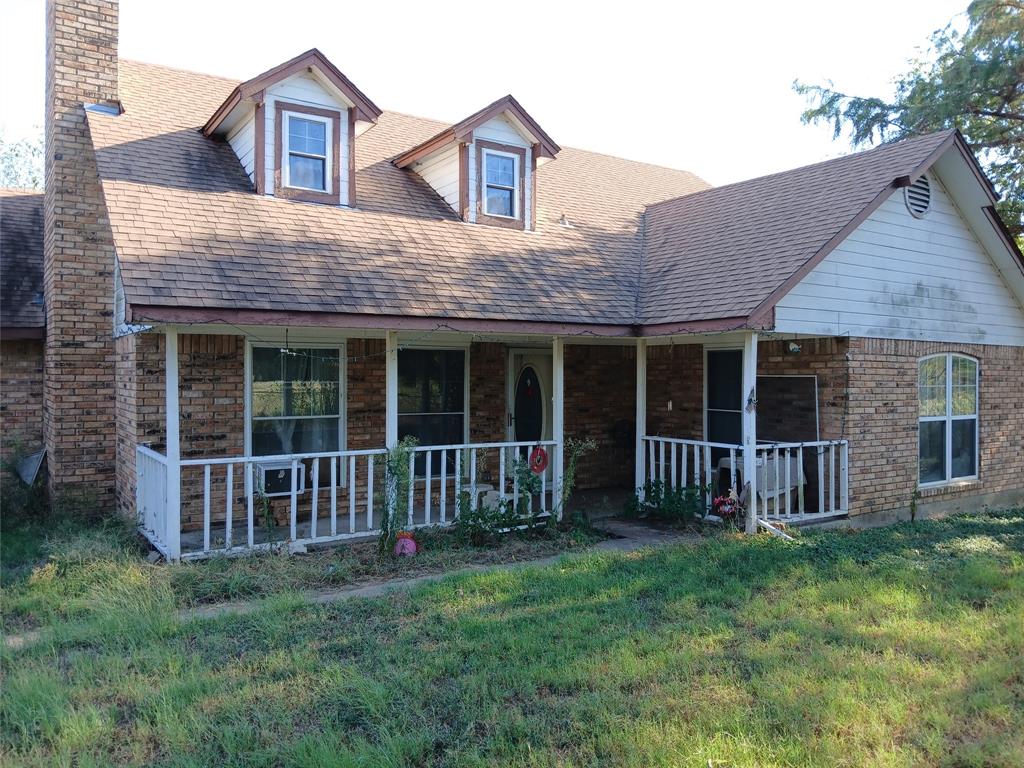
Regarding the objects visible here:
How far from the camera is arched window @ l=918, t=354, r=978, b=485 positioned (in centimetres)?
1119

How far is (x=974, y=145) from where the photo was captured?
16.0m

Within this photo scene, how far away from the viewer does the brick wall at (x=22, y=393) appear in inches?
428

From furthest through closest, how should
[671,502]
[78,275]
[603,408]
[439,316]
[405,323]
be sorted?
[603,408], [78,275], [671,502], [439,316], [405,323]

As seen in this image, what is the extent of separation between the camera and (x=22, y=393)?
36.0 feet

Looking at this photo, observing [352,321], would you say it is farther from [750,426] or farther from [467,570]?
[750,426]

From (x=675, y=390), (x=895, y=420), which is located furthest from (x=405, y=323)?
(x=895, y=420)

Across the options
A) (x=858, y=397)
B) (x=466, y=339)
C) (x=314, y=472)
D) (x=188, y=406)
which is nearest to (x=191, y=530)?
(x=188, y=406)

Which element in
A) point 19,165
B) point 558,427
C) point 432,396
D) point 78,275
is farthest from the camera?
point 19,165

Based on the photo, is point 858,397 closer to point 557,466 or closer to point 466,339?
point 557,466

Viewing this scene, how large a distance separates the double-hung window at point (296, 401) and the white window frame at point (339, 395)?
0.5 inches

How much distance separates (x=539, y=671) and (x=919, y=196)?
907cm

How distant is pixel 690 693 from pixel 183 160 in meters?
8.79

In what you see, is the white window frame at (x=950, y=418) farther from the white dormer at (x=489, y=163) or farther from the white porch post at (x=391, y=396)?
the white porch post at (x=391, y=396)

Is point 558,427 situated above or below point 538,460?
above
